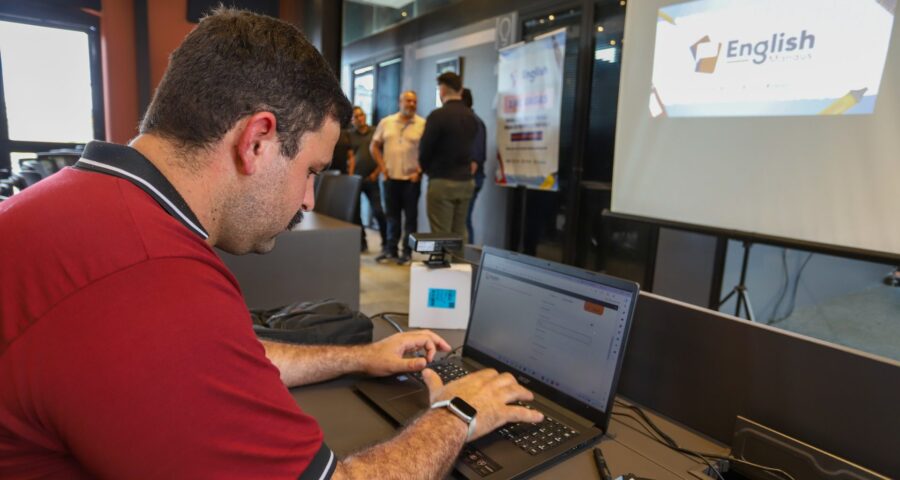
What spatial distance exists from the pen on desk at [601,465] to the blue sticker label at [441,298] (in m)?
0.59

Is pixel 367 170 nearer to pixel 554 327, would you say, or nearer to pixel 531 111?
pixel 531 111

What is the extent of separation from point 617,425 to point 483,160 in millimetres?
3335

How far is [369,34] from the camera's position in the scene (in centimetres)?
617

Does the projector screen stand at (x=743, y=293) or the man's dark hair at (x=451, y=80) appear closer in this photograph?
the projector screen stand at (x=743, y=293)

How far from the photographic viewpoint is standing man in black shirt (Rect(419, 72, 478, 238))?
3.78m

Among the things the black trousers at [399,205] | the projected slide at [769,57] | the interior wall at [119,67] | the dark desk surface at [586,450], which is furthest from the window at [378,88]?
the dark desk surface at [586,450]

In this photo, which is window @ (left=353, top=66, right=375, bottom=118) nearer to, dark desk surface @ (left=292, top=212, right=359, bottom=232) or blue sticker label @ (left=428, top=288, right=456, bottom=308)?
dark desk surface @ (left=292, top=212, right=359, bottom=232)

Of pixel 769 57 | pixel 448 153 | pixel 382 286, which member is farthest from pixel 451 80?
pixel 769 57

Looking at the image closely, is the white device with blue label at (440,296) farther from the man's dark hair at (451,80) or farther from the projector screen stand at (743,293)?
the man's dark hair at (451,80)

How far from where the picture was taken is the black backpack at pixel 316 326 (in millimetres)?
1162

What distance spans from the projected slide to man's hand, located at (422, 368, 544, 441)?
1.66 meters

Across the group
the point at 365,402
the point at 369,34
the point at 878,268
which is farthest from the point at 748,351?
the point at 369,34

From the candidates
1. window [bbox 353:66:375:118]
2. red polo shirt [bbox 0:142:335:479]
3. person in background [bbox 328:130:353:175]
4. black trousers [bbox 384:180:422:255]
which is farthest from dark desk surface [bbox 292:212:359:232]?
window [bbox 353:66:375:118]

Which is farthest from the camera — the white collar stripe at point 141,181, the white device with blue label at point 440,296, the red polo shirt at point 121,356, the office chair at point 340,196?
the office chair at point 340,196
